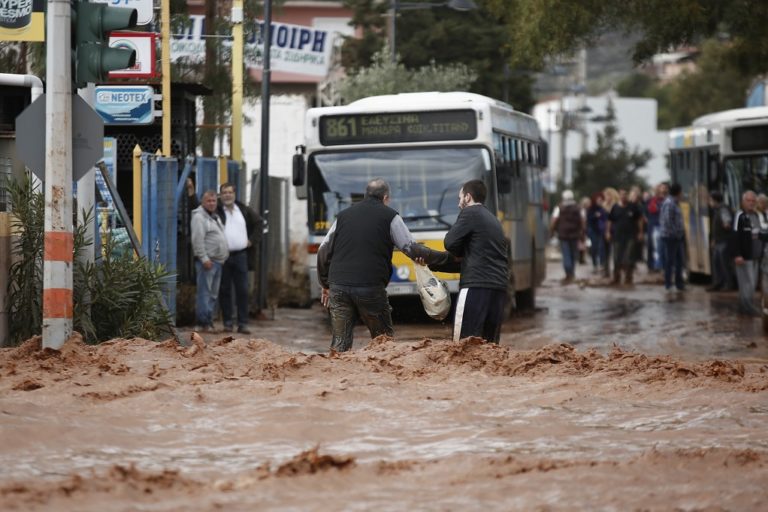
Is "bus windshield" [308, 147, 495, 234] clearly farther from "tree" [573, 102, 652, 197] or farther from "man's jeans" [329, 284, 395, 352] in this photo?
→ "tree" [573, 102, 652, 197]

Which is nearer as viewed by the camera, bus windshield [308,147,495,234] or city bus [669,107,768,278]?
bus windshield [308,147,495,234]

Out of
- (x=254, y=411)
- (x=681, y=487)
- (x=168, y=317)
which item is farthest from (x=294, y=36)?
(x=681, y=487)

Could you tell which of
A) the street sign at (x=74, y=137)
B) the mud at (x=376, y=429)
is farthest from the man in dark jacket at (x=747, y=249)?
the street sign at (x=74, y=137)

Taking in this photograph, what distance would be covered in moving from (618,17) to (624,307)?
438cm

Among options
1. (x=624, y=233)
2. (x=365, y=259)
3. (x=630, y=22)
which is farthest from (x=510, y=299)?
(x=624, y=233)

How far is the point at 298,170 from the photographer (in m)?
21.4

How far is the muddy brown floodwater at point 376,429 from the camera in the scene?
27.1 ft

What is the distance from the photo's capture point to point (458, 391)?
11969mm

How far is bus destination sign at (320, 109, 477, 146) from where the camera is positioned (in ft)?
72.1

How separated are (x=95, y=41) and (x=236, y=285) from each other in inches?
298

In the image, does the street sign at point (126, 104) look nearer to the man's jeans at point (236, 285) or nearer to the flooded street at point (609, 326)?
the man's jeans at point (236, 285)

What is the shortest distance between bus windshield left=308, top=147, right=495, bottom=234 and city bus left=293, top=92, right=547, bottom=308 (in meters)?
0.01

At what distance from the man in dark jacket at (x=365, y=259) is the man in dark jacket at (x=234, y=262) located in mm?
6577

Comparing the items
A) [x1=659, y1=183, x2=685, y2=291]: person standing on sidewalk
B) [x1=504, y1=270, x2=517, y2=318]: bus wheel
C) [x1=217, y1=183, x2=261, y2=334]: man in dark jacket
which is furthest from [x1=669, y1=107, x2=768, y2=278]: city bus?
[x1=217, y1=183, x2=261, y2=334]: man in dark jacket
